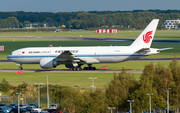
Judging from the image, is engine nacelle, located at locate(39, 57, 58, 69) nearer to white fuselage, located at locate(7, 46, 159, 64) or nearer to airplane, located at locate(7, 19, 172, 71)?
airplane, located at locate(7, 19, 172, 71)

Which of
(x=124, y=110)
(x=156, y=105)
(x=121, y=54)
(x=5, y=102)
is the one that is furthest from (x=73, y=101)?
(x=121, y=54)

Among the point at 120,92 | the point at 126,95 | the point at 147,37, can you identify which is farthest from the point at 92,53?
the point at 126,95

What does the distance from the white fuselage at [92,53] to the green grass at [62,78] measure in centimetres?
449

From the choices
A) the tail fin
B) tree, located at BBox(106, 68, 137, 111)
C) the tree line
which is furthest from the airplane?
tree, located at BBox(106, 68, 137, 111)

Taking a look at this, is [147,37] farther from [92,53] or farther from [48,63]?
[48,63]

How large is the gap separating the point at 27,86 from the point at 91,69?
73.7 ft

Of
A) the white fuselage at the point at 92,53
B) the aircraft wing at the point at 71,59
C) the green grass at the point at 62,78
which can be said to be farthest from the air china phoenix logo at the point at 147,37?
the aircraft wing at the point at 71,59

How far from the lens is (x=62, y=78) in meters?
60.5

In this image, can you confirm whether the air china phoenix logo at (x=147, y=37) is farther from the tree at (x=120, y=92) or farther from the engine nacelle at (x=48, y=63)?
the tree at (x=120, y=92)

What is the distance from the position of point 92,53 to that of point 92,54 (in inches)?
8.2

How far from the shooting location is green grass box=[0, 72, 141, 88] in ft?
180

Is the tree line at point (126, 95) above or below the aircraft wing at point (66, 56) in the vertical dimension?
below

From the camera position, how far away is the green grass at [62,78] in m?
54.8

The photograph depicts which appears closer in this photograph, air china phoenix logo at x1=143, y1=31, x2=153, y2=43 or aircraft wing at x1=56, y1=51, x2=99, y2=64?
aircraft wing at x1=56, y1=51, x2=99, y2=64
